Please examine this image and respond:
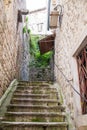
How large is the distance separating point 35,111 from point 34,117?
0.36 meters

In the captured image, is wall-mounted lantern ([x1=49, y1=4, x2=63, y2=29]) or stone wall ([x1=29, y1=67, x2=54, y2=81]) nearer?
wall-mounted lantern ([x1=49, y1=4, x2=63, y2=29])

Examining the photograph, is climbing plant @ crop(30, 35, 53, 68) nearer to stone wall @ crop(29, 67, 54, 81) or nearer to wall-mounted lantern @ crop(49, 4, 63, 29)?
stone wall @ crop(29, 67, 54, 81)

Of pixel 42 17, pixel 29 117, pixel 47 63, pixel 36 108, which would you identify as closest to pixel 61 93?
pixel 36 108

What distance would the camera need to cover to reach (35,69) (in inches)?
420

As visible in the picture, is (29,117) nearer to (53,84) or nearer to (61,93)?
(61,93)

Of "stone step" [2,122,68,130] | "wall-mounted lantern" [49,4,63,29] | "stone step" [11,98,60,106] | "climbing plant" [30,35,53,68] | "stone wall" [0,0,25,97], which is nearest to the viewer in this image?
"stone step" [2,122,68,130]

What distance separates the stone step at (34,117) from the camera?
4070 millimetres

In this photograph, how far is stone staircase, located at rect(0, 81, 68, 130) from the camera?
373cm

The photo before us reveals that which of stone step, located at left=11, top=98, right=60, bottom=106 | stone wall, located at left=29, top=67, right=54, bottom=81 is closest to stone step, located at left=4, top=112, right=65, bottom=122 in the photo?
stone step, located at left=11, top=98, right=60, bottom=106

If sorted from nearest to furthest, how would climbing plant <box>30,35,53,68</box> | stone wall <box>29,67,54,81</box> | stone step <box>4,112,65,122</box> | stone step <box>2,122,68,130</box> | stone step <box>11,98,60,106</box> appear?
stone step <box>2,122,68,130</box> → stone step <box>4,112,65,122</box> → stone step <box>11,98,60,106</box> → stone wall <box>29,67,54,81</box> → climbing plant <box>30,35,53,68</box>

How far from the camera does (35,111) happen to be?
177 inches

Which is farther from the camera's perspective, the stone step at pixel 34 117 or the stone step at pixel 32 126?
the stone step at pixel 34 117

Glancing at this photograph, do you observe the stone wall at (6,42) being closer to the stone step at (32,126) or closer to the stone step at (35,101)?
the stone step at (35,101)

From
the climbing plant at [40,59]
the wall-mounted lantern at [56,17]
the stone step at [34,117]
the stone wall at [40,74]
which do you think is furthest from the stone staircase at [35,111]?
the climbing plant at [40,59]
